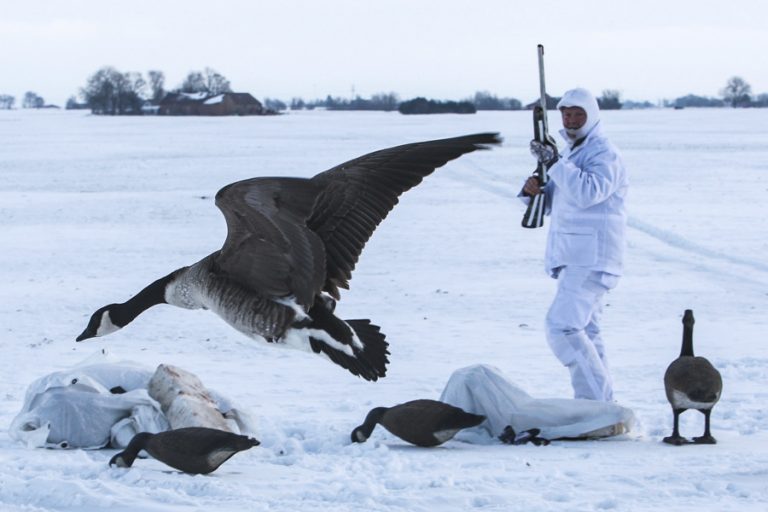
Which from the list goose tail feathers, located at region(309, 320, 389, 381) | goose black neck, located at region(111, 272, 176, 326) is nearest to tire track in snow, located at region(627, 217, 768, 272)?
goose tail feathers, located at region(309, 320, 389, 381)

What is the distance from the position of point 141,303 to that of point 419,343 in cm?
305

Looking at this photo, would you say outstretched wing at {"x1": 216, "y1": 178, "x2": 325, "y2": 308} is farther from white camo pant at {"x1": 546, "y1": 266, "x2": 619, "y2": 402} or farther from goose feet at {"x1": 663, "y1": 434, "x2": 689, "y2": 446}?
goose feet at {"x1": 663, "y1": 434, "x2": 689, "y2": 446}

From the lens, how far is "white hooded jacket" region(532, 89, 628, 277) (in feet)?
17.1

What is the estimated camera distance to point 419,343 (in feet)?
25.5

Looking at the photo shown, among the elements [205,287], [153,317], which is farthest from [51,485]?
[153,317]

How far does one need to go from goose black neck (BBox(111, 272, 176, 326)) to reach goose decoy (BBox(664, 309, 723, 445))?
7.83 feet

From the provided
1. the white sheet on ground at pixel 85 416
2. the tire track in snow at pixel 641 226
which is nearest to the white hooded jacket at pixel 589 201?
the white sheet on ground at pixel 85 416

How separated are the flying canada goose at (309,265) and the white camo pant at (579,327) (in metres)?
0.95

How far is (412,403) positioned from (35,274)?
6680 millimetres

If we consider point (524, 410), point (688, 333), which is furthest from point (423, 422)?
point (688, 333)

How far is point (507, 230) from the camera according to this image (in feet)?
44.8

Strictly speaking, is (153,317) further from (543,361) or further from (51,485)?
(51,485)

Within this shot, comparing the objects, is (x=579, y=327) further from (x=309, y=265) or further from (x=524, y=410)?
(x=309, y=265)

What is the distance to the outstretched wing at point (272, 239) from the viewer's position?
442 cm
